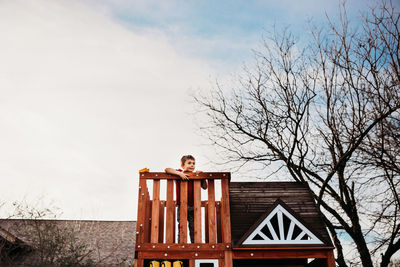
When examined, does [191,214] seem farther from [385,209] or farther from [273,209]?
[385,209]

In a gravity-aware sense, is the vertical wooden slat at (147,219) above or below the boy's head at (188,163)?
below

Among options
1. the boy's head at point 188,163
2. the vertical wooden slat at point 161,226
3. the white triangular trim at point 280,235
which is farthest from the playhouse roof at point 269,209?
the vertical wooden slat at point 161,226

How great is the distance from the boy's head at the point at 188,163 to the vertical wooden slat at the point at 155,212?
680mm

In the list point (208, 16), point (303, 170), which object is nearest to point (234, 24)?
point (208, 16)

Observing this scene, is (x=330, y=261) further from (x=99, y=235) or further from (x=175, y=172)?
(x=99, y=235)

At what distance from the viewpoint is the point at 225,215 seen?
240 inches

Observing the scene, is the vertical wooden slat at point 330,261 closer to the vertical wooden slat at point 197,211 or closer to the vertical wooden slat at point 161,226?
the vertical wooden slat at point 197,211

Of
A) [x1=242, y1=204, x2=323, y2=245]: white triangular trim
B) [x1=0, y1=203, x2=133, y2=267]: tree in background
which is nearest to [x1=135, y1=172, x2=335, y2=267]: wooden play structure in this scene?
[x1=242, y1=204, x2=323, y2=245]: white triangular trim

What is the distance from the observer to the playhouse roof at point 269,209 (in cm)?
595

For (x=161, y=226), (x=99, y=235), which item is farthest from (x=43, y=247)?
(x=161, y=226)

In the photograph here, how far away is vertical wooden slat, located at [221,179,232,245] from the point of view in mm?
5898

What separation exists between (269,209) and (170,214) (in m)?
1.86

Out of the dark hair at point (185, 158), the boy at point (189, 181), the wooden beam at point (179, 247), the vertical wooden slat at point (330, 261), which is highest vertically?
the dark hair at point (185, 158)

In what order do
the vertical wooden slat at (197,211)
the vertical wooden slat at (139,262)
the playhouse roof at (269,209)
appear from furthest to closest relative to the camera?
1. the playhouse roof at (269,209)
2. the vertical wooden slat at (197,211)
3. the vertical wooden slat at (139,262)
